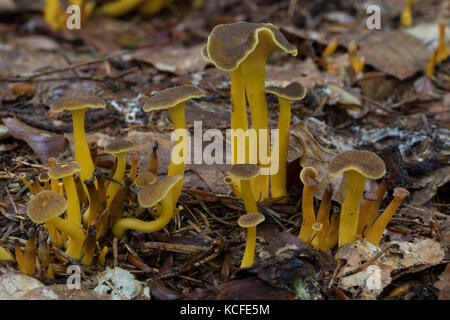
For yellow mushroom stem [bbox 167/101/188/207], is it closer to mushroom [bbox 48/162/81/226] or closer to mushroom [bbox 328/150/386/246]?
mushroom [bbox 48/162/81/226]

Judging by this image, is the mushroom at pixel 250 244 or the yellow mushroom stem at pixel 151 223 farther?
the yellow mushroom stem at pixel 151 223

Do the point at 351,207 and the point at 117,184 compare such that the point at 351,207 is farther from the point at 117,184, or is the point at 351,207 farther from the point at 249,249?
the point at 117,184

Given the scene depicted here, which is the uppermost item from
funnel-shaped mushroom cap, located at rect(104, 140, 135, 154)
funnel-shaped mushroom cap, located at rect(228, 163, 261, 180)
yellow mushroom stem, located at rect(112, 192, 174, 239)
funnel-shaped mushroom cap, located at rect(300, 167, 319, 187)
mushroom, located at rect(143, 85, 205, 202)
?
mushroom, located at rect(143, 85, 205, 202)

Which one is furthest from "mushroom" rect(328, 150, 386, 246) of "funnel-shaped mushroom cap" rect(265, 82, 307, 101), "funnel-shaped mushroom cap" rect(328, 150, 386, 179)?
"funnel-shaped mushroom cap" rect(265, 82, 307, 101)

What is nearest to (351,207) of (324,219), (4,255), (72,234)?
(324,219)

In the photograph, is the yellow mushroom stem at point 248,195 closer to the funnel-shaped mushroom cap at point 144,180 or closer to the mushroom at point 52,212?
the funnel-shaped mushroom cap at point 144,180

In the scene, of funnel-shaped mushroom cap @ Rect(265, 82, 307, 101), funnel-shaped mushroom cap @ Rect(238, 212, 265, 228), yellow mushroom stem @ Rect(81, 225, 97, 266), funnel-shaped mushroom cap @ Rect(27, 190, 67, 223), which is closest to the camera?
funnel-shaped mushroom cap @ Rect(27, 190, 67, 223)

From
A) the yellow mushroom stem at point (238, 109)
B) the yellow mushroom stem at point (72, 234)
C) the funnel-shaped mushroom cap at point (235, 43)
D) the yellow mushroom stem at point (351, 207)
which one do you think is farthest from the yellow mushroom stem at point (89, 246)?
the yellow mushroom stem at point (351, 207)

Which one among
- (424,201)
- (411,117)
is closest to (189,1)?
(411,117)
